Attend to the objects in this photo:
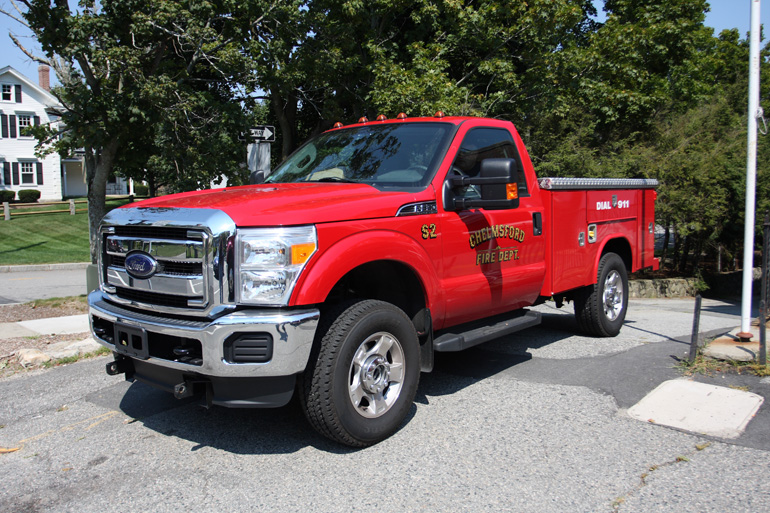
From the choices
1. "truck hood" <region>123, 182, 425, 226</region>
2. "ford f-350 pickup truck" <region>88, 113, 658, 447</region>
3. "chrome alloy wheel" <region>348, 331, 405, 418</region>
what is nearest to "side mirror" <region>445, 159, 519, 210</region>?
"ford f-350 pickup truck" <region>88, 113, 658, 447</region>

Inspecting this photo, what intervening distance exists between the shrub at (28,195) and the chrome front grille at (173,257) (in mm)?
39549

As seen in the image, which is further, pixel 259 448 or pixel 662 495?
pixel 259 448

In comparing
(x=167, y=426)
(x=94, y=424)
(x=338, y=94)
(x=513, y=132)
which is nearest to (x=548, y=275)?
(x=513, y=132)

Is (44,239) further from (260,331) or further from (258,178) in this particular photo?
(260,331)

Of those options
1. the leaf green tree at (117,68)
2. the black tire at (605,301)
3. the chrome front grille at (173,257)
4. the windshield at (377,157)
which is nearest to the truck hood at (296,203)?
the chrome front grille at (173,257)

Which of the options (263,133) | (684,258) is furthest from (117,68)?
(684,258)

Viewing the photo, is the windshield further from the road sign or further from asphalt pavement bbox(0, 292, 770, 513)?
the road sign

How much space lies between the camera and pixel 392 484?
136 inches

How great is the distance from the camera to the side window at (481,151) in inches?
196

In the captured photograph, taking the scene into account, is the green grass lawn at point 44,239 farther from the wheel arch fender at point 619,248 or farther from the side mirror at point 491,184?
the side mirror at point 491,184

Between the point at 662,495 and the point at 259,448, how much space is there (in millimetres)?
2395

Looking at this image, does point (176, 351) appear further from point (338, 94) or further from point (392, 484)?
point (338, 94)

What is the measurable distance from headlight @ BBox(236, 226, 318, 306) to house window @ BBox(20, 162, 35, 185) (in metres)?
43.0

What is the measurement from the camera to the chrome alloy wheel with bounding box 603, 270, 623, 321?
6953 mm
